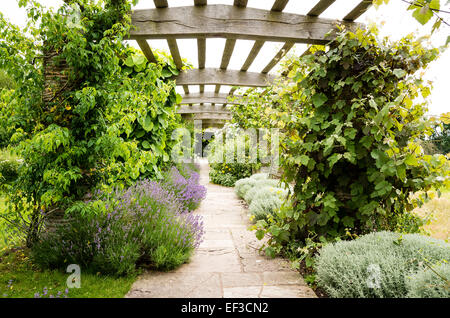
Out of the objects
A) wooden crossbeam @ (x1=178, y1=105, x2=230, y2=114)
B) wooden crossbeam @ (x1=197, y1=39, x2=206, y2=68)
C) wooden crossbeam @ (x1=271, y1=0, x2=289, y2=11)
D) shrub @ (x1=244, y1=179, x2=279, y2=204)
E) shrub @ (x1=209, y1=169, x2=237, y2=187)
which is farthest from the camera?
wooden crossbeam @ (x1=178, y1=105, x2=230, y2=114)

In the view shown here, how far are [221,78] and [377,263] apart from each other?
4.58m

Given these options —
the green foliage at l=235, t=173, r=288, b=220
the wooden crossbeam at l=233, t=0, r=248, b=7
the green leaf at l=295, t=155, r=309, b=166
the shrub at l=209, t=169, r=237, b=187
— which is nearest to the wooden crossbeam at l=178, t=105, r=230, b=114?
the shrub at l=209, t=169, r=237, b=187

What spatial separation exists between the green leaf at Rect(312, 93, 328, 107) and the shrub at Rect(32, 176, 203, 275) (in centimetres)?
187

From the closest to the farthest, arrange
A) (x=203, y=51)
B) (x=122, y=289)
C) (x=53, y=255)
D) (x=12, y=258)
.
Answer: (x=122, y=289)
(x=53, y=255)
(x=12, y=258)
(x=203, y=51)

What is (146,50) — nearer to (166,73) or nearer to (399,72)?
(166,73)

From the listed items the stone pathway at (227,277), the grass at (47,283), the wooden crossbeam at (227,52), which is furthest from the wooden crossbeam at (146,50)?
the grass at (47,283)

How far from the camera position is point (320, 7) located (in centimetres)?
300

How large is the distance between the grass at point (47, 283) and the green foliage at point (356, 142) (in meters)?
1.59

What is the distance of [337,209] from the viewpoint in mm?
2617

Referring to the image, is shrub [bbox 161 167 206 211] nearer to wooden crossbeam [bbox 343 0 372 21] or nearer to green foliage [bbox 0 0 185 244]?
green foliage [bbox 0 0 185 244]

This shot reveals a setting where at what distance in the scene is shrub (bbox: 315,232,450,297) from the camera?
184 centimetres
